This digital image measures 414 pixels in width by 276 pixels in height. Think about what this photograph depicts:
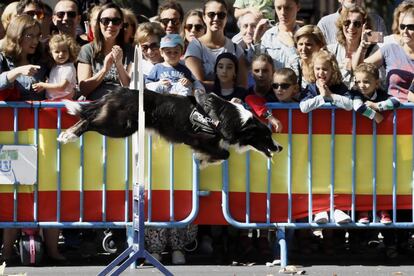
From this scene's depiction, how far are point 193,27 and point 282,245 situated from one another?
8.67 feet

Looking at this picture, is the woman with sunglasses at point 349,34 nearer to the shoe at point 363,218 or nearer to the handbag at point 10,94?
the shoe at point 363,218

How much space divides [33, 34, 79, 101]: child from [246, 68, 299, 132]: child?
5.27 feet

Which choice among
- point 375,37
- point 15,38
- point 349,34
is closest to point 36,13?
point 15,38

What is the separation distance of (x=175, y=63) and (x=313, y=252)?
86.6 inches

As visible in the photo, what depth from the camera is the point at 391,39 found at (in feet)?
37.7

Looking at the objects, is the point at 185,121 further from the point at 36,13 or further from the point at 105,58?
the point at 36,13

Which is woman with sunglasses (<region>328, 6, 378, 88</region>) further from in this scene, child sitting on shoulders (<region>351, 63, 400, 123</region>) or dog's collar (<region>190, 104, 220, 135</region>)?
dog's collar (<region>190, 104, 220, 135</region>)

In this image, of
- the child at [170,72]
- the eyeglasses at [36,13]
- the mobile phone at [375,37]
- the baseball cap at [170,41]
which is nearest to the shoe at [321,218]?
the child at [170,72]

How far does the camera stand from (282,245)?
1034cm

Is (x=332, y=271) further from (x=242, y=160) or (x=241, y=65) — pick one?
(x=241, y=65)

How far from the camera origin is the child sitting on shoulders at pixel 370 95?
10.3 metres

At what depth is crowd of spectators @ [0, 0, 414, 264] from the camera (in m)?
10.4

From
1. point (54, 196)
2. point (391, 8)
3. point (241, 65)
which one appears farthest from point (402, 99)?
point (391, 8)

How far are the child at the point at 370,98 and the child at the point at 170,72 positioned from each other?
137cm
